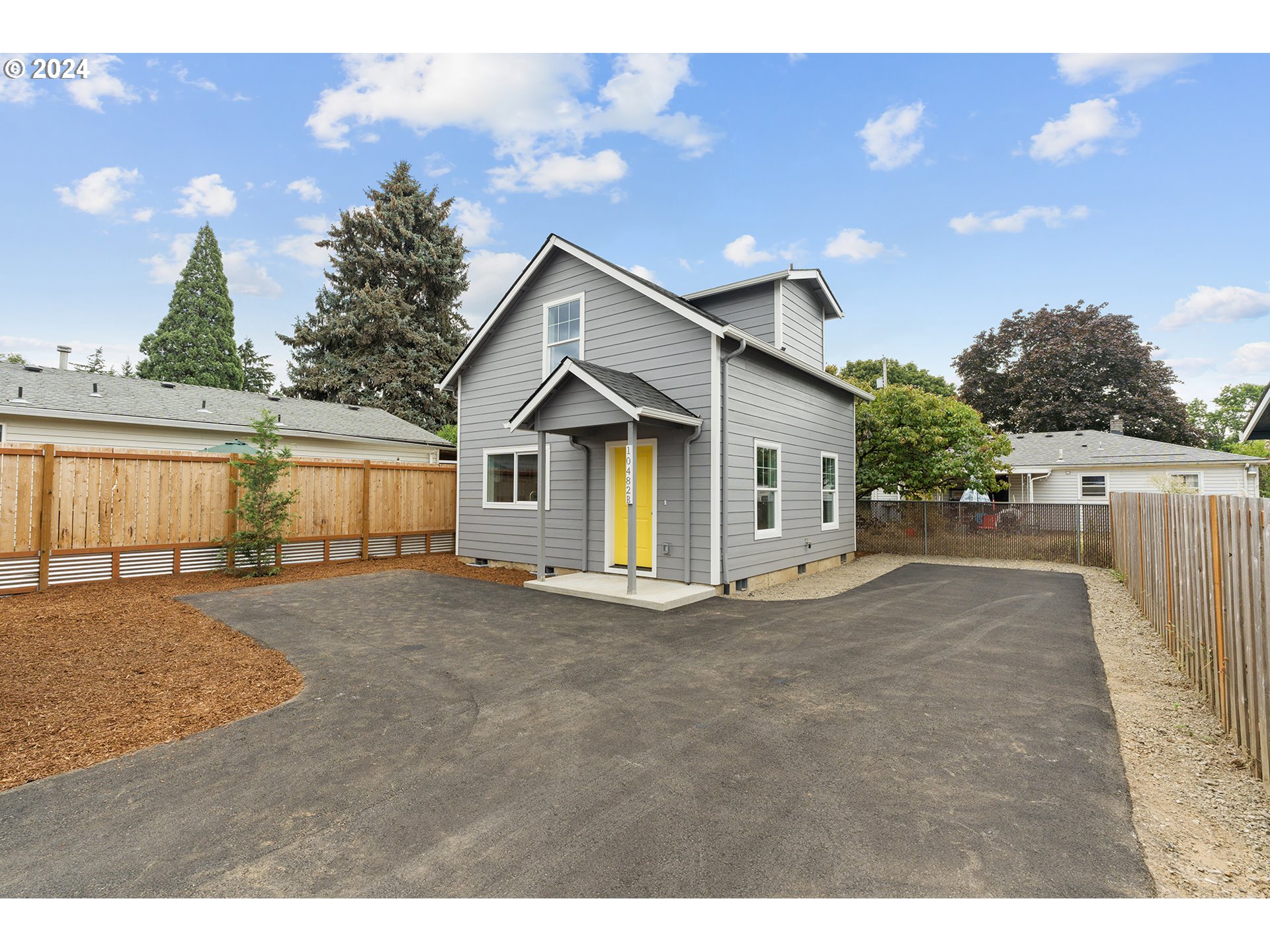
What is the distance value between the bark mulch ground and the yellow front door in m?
5.26

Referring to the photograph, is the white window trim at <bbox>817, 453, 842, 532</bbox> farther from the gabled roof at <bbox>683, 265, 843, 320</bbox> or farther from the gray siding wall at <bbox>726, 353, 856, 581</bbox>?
the gabled roof at <bbox>683, 265, 843, 320</bbox>

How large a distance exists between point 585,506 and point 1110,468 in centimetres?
2208

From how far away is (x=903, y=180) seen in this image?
1373 centimetres

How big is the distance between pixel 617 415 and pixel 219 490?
24.9 feet

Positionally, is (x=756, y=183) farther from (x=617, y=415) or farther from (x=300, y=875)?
(x=300, y=875)

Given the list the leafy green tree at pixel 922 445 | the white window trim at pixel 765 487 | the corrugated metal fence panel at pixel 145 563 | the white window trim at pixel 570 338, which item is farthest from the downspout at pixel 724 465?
the corrugated metal fence panel at pixel 145 563

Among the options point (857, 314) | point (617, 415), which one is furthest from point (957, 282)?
point (617, 415)

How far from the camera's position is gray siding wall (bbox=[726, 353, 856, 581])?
28.6ft

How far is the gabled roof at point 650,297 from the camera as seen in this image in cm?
830

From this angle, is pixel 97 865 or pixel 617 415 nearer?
pixel 97 865

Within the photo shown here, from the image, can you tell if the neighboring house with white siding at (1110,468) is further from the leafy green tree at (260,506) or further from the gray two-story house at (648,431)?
the leafy green tree at (260,506)

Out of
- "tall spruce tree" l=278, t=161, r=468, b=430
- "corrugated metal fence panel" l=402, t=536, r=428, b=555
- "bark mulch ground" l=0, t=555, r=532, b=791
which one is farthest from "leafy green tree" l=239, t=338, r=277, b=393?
"bark mulch ground" l=0, t=555, r=532, b=791

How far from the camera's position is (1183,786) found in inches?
118

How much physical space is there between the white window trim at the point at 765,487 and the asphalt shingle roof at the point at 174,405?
1329cm
